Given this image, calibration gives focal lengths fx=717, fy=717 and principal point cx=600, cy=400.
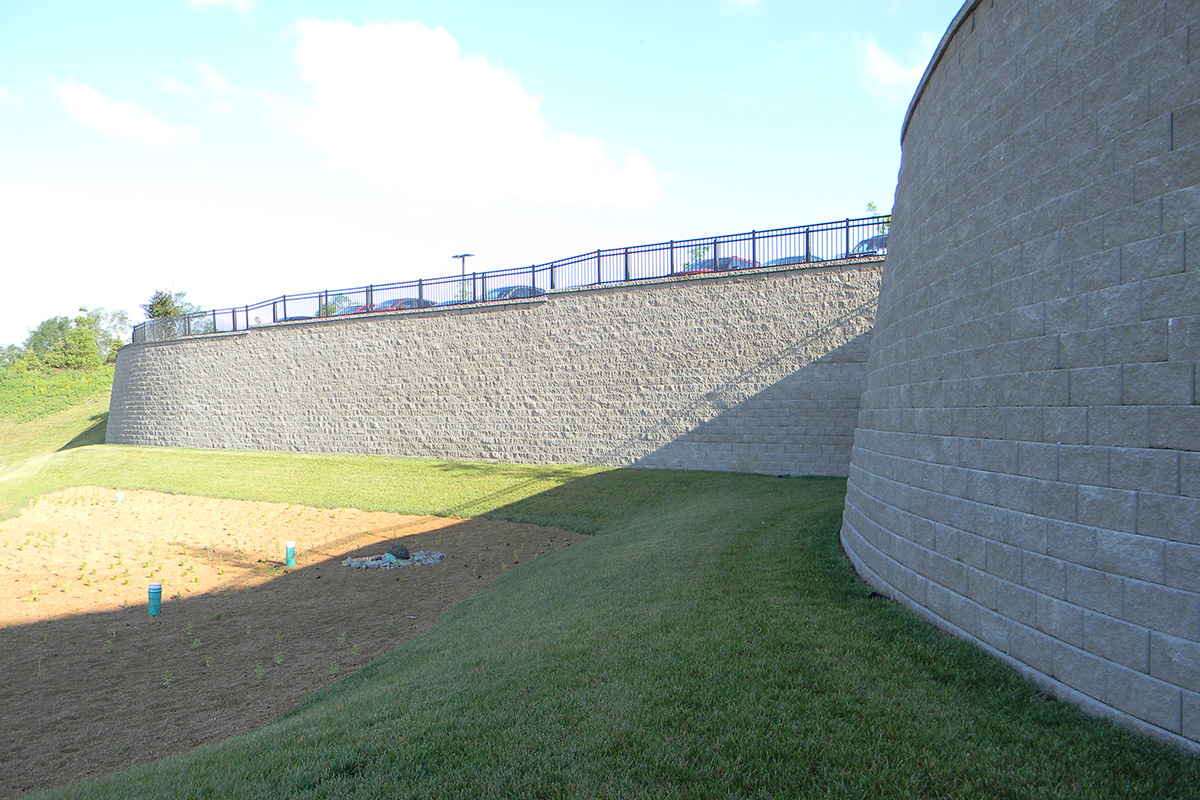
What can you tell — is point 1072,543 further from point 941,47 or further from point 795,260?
point 795,260

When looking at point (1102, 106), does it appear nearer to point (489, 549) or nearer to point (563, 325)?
point (489, 549)

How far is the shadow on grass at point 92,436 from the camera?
1544 inches

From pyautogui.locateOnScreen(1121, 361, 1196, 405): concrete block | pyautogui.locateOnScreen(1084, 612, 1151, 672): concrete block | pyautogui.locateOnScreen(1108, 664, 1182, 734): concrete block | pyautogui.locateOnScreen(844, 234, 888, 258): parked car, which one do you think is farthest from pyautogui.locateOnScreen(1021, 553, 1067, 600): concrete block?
pyautogui.locateOnScreen(844, 234, 888, 258): parked car

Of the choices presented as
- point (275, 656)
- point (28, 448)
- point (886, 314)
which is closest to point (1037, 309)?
point (886, 314)

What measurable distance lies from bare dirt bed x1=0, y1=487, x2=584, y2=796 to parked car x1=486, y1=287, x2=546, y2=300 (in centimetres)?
970

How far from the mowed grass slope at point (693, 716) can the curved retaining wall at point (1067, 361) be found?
40 centimetres

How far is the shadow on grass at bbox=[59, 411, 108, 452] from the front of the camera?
39.2 metres

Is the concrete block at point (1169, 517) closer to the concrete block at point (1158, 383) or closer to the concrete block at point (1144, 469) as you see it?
the concrete block at point (1144, 469)

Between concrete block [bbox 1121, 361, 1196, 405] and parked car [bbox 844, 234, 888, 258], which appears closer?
concrete block [bbox 1121, 361, 1196, 405]

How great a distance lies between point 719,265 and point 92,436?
123 feet

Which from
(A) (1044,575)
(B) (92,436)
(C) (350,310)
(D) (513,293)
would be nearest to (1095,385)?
(A) (1044,575)

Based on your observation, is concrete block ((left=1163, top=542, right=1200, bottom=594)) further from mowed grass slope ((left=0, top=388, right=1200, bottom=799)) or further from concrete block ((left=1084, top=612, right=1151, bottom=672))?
mowed grass slope ((left=0, top=388, right=1200, bottom=799))

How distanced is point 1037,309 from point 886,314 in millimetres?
3395

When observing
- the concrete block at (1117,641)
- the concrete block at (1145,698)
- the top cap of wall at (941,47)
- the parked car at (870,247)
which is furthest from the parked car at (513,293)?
the concrete block at (1145,698)
